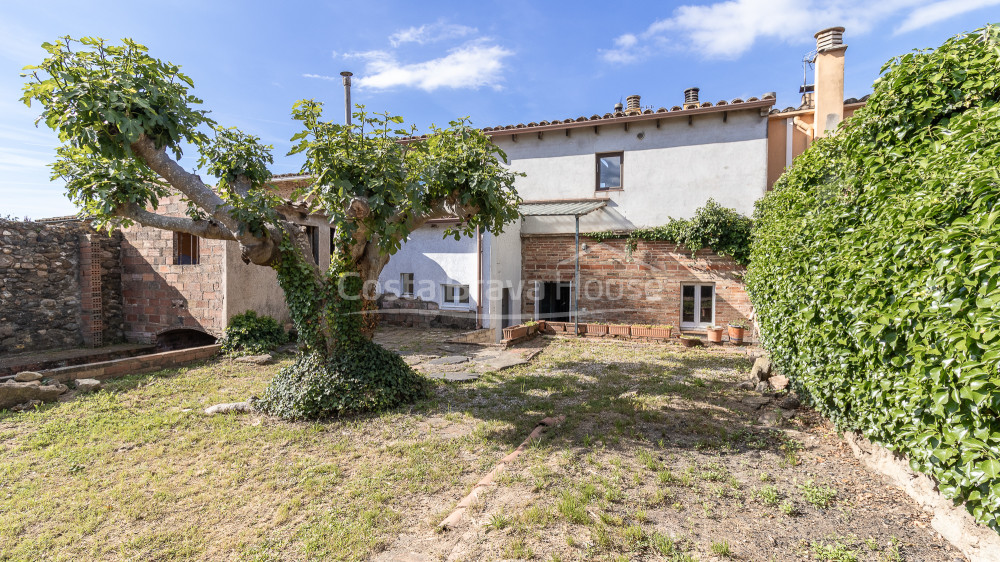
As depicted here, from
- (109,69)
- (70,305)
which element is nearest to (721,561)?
(109,69)

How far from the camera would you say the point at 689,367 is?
339 inches

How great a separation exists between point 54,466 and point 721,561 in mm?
6312

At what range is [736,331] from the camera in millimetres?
11172

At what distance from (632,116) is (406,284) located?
856 cm

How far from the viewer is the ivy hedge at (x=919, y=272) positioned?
7.02ft

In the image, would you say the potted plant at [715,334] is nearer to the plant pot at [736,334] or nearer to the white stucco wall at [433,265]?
the plant pot at [736,334]

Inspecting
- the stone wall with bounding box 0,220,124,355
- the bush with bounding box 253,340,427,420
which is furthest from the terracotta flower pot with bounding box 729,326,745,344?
the stone wall with bounding box 0,220,124,355

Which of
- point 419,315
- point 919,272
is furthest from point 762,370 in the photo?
point 419,315

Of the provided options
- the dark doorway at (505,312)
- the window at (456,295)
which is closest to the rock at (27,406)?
the window at (456,295)

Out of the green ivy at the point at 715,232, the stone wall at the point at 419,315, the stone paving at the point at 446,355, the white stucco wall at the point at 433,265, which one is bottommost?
the stone paving at the point at 446,355

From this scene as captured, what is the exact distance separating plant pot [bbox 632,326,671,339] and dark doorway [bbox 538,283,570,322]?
2.70 metres

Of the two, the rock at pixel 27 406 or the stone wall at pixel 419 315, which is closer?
the rock at pixel 27 406

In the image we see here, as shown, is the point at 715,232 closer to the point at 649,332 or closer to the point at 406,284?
the point at 649,332

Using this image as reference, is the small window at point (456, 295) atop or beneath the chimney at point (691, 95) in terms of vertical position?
beneath
